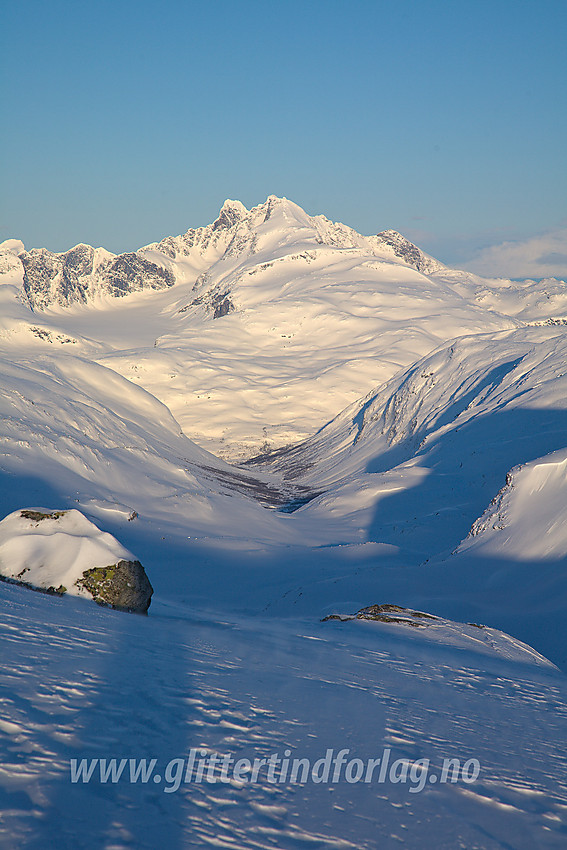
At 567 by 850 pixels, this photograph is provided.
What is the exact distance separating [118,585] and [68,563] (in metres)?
0.90

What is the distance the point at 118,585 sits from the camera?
1076 centimetres

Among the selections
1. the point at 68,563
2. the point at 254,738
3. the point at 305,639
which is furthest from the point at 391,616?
the point at 254,738

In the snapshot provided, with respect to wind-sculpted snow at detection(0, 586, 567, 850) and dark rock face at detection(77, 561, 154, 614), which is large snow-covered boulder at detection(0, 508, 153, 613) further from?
wind-sculpted snow at detection(0, 586, 567, 850)

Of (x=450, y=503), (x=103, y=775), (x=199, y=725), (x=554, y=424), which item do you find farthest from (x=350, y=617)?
(x=554, y=424)

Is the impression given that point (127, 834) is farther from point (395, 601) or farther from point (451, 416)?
point (451, 416)

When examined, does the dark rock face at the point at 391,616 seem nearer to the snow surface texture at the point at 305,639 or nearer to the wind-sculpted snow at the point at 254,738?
the snow surface texture at the point at 305,639

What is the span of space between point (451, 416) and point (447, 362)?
12.7 metres

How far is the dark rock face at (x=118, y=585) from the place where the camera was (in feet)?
34.7

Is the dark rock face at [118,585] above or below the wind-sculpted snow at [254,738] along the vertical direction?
above

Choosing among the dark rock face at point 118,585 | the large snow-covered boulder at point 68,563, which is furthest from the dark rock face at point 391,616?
the large snow-covered boulder at point 68,563

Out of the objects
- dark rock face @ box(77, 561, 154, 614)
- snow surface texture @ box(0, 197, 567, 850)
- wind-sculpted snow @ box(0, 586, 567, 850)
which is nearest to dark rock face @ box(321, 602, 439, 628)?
snow surface texture @ box(0, 197, 567, 850)

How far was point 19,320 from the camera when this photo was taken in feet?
513

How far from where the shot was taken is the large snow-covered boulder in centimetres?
1046

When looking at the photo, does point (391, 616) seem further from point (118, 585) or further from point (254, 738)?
point (254, 738)
